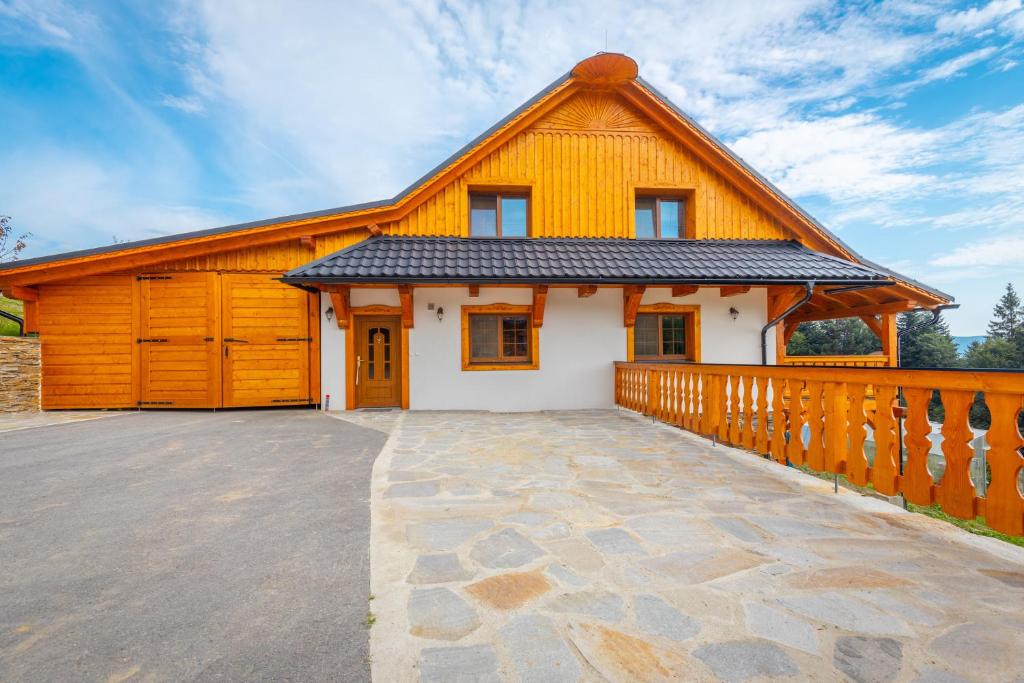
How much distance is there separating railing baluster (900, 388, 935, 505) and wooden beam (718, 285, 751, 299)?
20.5ft

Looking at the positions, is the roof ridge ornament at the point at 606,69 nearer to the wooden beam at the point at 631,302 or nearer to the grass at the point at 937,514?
the wooden beam at the point at 631,302

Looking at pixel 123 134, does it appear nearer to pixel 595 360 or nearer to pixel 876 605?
pixel 595 360

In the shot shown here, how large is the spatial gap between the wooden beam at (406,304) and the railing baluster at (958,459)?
301 inches

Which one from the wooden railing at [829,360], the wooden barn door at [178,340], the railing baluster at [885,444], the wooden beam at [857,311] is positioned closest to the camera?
the railing baluster at [885,444]

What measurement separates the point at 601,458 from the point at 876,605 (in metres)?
2.84

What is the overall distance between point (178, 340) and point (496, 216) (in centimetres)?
731

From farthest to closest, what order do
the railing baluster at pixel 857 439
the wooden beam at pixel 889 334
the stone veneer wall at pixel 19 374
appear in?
the wooden beam at pixel 889 334, the stone veneer wall at pixel 19 374, the railing baluster at pixel 857 439

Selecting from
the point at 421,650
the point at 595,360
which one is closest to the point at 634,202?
the point at 595,360

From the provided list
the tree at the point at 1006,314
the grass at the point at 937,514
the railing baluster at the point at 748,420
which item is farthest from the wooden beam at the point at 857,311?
the tree at the point at 1006,314

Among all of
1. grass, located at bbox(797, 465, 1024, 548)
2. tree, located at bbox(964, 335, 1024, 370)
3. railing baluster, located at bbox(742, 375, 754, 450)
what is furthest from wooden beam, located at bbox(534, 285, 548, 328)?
tree, located at bbox(964, 335, 1024, 370)

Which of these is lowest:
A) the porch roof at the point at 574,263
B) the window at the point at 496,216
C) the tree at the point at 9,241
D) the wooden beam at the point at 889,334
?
the wooden beam at the point at 889,334

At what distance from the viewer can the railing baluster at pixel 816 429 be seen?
12.5ft

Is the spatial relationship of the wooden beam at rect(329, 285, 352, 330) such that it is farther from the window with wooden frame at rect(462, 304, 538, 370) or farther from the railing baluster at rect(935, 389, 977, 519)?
the railing baluster at rect(935, 389, 977, 519)

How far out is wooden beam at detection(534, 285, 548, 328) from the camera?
8.48 meters
